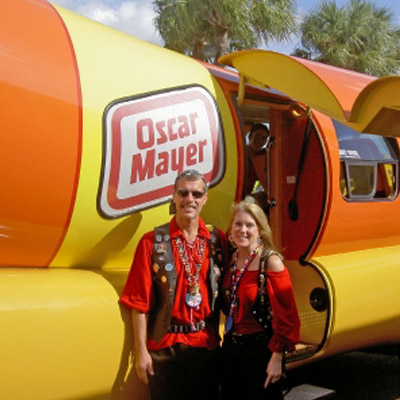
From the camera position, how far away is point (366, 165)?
4.51m

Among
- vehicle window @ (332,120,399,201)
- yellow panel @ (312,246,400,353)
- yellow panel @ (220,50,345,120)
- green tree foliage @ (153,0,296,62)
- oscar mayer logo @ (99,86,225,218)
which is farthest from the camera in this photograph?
green tree foliage @ (153,0,296,62)

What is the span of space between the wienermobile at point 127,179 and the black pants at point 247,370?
54 cm

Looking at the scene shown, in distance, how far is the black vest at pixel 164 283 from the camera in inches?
109

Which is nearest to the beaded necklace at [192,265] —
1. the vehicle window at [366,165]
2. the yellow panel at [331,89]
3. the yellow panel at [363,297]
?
the yellow panel at [331,89]

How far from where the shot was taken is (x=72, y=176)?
288 cm

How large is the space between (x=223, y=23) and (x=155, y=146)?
15.2 metres

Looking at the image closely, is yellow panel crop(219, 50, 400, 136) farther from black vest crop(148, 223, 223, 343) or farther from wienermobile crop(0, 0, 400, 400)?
black vest crop(148, 223, 223, 343)

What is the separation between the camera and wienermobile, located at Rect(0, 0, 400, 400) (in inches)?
105

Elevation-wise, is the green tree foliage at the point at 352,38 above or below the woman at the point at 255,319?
above

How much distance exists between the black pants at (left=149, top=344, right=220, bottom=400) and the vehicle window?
1998 mm

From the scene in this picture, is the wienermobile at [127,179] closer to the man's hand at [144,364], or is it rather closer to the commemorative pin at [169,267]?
the man's hand at [144,364]

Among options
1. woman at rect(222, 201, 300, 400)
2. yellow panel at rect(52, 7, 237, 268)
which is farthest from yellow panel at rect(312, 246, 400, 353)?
woman at rect(222, 201, 300, 400)

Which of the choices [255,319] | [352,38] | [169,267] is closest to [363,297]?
[255,319]

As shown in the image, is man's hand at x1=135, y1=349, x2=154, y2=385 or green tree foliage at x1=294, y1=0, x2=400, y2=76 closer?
man's hand at x1=135, y1=349, x2=154, y2=385
